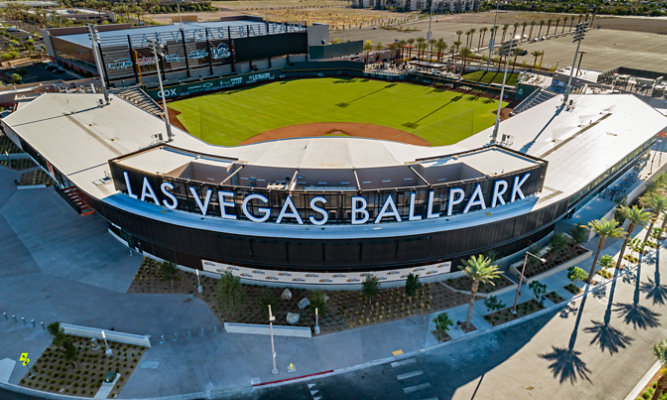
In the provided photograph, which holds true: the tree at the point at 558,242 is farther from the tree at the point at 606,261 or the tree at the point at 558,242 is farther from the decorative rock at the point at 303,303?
the decorative rock at the point at 303,303

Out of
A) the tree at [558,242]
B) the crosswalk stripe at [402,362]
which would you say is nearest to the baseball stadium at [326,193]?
the tree at [558,242]

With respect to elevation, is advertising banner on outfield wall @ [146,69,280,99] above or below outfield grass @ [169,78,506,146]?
above

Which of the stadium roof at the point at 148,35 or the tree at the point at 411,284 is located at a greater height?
the stadium roof at the point at 148,35

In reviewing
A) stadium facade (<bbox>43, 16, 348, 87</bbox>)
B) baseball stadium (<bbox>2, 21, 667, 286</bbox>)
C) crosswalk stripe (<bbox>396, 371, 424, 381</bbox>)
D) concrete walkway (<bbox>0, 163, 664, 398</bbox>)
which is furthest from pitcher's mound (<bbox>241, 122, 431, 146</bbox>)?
crosswalk stripe (<bbox>396, 371, 424, 381</bbox>)

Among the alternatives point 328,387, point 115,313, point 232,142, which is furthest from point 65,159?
point 328,387

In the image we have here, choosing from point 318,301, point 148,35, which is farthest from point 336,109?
point 318,301

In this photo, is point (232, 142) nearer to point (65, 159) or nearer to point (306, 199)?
point (65, 159)

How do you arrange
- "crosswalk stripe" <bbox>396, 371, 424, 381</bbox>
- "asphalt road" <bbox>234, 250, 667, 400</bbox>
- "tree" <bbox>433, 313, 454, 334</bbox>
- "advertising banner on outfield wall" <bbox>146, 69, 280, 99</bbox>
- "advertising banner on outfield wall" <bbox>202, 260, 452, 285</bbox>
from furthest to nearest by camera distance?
"advertising banner on outfield wall" <bbox>146, 69, 280, 99</bbox>, "advertising banner on outfield wall" <bbox>202, 260, 452, 285</bbox>, "tree" <bbox>433, 313, 454, 334</bbox>, "crosswalk stripe" <bbox>396, 371, 424, 381</bbox>, "asphalt road" <bbox>234, 250, 667, 400</bbox>

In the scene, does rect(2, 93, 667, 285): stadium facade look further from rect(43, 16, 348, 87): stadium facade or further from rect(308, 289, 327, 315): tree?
rect(43, 16, 348, 87): stadium facade
